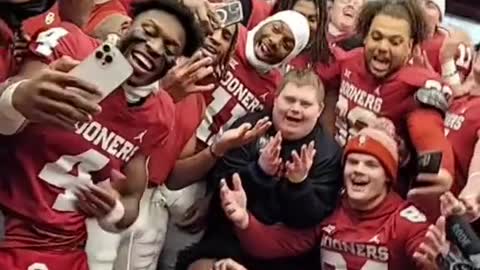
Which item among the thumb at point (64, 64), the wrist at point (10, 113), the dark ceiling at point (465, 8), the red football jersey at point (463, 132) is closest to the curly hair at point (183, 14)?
the thumb at point (64, 64)

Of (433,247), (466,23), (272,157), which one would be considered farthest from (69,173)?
(466,23)

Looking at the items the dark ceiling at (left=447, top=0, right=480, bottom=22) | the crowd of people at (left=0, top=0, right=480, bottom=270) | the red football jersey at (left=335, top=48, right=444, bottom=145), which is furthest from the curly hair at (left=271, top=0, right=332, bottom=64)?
the dark ceiling at (left=447, top=0, right=480, bottom=22)

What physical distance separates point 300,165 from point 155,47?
1.62 feet

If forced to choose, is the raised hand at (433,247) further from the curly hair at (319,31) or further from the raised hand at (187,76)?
the curly hair at (319,31)

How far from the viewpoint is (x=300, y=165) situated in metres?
2.34

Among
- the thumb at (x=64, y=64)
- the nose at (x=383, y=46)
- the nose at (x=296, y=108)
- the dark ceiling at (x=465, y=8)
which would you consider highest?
the thumb at (x=64, y=64)

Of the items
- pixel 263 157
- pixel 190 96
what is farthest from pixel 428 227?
pixel 190 96

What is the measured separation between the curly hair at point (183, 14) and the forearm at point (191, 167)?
400mm

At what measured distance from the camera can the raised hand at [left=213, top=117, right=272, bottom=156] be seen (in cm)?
234

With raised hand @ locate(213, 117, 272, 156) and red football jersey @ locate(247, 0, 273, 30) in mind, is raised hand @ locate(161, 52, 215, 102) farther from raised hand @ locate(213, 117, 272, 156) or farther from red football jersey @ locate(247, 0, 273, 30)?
red football jersey @ locate(247, 0, 273, 30)

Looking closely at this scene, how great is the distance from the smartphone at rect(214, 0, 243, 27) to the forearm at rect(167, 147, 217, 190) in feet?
0.91

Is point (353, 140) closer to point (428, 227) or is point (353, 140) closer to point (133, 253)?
point (428, 227)

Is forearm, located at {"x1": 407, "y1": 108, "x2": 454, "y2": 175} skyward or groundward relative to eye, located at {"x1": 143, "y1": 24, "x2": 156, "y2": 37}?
groundward

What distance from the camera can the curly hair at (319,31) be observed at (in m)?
2.73
